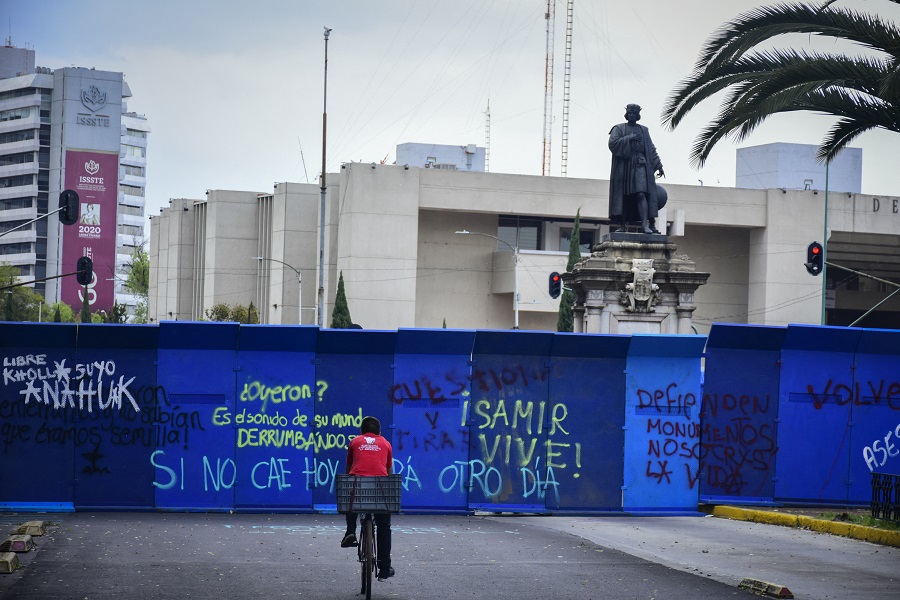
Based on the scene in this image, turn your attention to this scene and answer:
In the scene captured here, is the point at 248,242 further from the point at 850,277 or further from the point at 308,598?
the point at 308,598

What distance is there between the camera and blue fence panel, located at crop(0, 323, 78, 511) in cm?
1753

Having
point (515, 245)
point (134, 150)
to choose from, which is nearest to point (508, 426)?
point (515, 245)

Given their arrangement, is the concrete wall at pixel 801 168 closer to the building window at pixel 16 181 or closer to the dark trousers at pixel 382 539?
the building window at pixel 16 181

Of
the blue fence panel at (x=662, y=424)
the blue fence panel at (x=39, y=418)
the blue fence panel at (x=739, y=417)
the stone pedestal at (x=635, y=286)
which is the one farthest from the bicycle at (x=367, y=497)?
the stone pedestal at (x=635, y=286)

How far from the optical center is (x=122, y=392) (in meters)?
17.9

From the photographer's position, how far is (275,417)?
1808cm

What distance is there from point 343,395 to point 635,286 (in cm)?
879

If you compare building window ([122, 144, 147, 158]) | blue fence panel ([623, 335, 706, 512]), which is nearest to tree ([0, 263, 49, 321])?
building window ([122, 144, 147, 158])

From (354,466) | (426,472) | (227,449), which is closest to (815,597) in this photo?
(354,466)

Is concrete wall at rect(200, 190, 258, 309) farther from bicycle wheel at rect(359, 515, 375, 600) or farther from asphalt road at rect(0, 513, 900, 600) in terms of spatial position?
bicycle wheel at rect(359, 515, 375, 600)

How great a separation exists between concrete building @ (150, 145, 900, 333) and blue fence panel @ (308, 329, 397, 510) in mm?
55627

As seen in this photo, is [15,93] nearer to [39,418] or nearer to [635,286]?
[635,286]

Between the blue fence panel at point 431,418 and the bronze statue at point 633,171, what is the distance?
28.5 feet

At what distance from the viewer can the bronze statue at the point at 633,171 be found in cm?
2595
